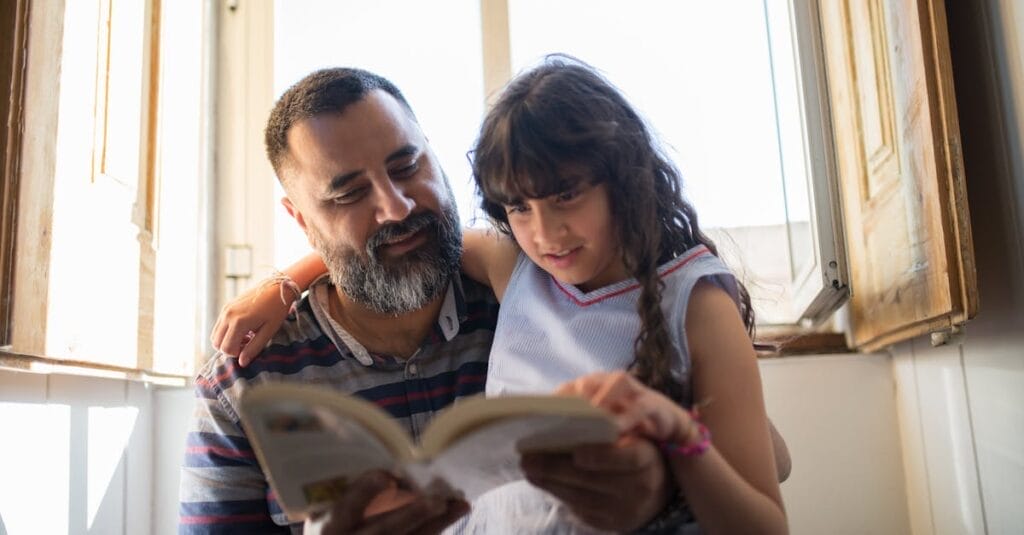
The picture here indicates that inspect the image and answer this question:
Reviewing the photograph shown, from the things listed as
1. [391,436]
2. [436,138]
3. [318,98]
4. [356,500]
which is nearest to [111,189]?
[318,98]

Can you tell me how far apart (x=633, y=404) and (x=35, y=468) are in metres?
1.12

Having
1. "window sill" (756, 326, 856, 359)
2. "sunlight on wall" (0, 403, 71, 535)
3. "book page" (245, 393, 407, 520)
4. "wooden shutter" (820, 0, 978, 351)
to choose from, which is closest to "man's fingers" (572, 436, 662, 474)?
"book page" (245, 393, 407, 520)

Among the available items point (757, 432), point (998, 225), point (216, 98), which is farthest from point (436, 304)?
point (216, 98)

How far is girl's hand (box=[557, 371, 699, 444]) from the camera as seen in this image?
0.72m

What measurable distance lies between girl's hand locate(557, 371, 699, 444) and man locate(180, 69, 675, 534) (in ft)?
1.92

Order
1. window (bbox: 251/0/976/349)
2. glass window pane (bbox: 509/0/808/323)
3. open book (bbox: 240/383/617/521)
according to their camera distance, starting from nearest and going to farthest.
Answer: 1. open book (bbox: 240/383/617/521)
2. window (bbox: 251/0/976/349)
3. glass window pane (bbox: 509/0/808/323)

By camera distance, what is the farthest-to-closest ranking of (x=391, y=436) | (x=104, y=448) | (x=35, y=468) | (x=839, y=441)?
(x=839, y=441)
(x=104, y=448)
(x=35, y=468)
(x=391, y=436)

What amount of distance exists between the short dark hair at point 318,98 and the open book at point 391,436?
749mm

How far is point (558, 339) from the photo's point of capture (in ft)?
3.60

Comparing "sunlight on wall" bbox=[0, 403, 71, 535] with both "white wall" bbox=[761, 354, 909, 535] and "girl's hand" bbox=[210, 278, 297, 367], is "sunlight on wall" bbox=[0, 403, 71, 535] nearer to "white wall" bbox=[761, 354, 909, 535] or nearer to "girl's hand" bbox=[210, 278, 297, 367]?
"girl's hand" bbox=[210, 278, 297, 367]

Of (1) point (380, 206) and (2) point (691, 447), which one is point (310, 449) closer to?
(2) point (691, 447)

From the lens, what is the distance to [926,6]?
3.49ft

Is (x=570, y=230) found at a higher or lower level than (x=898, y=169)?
lower

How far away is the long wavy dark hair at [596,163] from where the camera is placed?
0.96 metres
